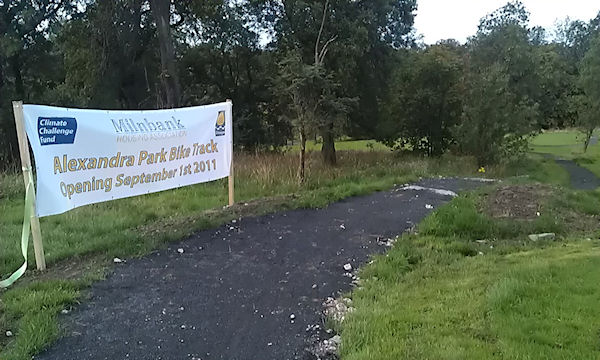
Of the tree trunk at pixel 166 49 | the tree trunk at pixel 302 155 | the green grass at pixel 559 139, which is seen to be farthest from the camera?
the green grass at pixel 559 139

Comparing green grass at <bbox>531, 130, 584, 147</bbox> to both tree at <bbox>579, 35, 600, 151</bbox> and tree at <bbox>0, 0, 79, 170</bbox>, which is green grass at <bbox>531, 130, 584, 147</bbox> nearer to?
tree at <bbox>579, 35, 600, 151</bbox>

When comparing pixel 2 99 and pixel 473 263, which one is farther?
pixel 2 99

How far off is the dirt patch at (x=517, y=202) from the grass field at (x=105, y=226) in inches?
103

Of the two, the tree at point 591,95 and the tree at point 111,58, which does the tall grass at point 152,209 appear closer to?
the tree at point 111,58

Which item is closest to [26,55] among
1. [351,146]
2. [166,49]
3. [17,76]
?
[17,76]

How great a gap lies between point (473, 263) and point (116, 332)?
374cm

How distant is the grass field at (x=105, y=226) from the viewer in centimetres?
413

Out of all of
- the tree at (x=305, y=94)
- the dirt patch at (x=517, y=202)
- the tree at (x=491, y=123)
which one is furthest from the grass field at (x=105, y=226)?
the tree at (x=491, y=123)

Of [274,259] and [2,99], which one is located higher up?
[2,99]

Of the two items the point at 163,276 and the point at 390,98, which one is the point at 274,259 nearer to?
the point at 163,276

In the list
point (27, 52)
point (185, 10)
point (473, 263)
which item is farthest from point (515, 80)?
point (473, 263)

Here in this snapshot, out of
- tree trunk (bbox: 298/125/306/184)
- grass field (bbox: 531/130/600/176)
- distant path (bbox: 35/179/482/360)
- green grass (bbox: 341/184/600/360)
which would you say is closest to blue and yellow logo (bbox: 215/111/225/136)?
distant path (bbox: 35/179/482/360)

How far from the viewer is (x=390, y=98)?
2350cm

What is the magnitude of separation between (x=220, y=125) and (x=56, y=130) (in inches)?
120
